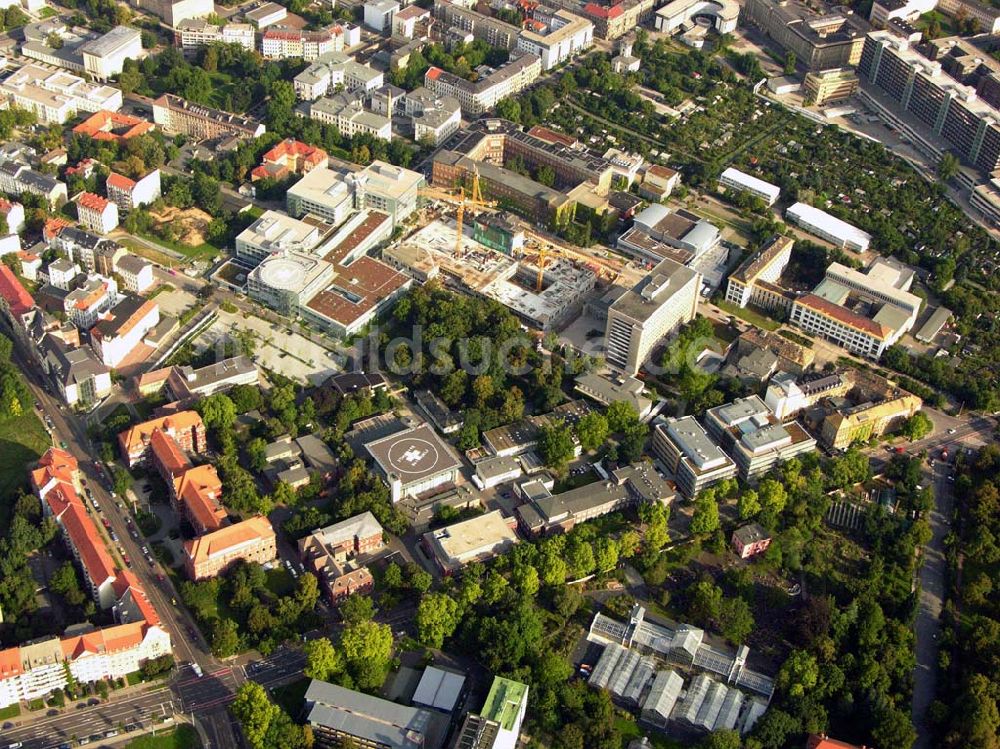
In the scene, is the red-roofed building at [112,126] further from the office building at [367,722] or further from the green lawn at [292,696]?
the office building at [367,722]

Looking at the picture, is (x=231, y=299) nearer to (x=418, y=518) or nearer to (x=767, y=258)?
(x=418, y=518)

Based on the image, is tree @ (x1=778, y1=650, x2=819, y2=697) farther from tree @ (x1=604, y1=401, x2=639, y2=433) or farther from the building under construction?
the building under construction

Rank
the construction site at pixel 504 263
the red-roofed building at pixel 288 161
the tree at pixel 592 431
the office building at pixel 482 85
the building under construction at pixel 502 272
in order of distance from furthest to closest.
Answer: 1. the office building at pixel 482 85
2. the red-roofed building at pixel 288 161
3. the construction site at pixel 504 263
4. the building under construction at pixel 502 272
5. the tree at pixel 592 431

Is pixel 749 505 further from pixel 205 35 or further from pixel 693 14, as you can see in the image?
pixel 205 35

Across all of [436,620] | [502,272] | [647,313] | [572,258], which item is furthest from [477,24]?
[436,620]

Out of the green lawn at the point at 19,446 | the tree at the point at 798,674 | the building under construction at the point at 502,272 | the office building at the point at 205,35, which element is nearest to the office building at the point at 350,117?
the building under construction at the point at 502,272

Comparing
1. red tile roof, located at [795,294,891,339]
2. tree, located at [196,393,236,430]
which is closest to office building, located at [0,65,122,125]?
tree, located at [196,393,236,430]

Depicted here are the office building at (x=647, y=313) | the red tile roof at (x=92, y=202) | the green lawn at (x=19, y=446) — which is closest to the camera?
the green lawn at (x=19, y=446)
